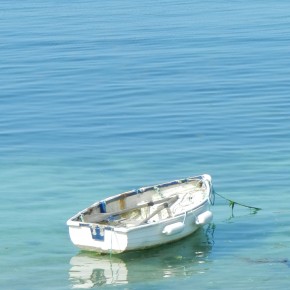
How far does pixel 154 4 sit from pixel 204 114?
3154 centimetres

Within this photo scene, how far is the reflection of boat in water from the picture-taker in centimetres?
2538

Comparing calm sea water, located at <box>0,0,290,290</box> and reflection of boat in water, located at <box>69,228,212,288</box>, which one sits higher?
calm sea water, located at <box>0,0,290,290</box>

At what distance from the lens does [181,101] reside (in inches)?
1715

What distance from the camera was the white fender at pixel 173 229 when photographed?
26.4 meters

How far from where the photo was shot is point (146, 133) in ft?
127

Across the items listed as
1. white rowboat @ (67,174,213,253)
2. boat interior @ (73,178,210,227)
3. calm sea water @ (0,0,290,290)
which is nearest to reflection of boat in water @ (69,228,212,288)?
calm sea water @ (0,0,290,290)

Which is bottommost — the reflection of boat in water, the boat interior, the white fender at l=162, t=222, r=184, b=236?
the reflection of boat in water

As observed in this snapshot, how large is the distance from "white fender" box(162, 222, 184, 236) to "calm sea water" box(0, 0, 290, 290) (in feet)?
2.09

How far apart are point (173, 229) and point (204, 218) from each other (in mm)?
1291

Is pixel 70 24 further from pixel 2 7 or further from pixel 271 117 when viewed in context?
pixel 271 117

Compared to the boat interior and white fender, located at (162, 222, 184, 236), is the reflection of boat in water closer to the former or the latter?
white fender, located at (162, 222, 184, 236)

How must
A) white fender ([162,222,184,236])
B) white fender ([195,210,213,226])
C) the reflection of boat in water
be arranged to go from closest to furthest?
the reflection of boat in water, white fender ([162,222,184,236]), white fender ([195,210,213,226])

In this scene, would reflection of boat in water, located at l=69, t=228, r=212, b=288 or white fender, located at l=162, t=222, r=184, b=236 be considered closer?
reflection of boat in water, located at l=69, t=228, r=212, b=288

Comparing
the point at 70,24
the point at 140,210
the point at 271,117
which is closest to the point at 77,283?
the point at 140,210
